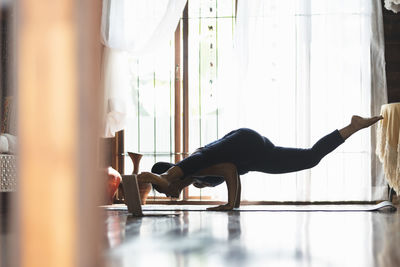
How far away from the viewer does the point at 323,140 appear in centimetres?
344

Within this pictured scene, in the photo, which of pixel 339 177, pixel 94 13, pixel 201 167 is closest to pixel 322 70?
pixel 339 177

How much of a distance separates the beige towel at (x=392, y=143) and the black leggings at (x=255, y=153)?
1.23m

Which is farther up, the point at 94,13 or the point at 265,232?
the point at 94,13

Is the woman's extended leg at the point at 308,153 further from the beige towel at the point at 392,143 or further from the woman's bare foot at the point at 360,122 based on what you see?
the beige towel at the point at 392,143

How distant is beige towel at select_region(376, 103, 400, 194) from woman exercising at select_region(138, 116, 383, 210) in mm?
1153

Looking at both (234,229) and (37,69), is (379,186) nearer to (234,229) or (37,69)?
(234,229)

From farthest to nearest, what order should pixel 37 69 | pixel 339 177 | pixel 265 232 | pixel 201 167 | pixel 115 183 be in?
pixel 339 177
pixel 115 183
pixel 201 167
pixel 265 232
pixel 37 69

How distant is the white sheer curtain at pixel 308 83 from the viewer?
527 centimetres

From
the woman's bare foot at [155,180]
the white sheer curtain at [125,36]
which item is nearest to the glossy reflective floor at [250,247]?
the woman's bare foot at [155,180]

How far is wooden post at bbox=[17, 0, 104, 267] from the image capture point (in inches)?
14.8

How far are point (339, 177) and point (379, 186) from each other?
1.02ft

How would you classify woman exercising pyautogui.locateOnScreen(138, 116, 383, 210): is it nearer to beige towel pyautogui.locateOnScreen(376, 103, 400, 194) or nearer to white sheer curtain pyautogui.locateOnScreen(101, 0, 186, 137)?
beige towel pyautogui.locateOnScreen(376, 103, 400, 194)

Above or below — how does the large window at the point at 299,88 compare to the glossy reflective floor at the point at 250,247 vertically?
above

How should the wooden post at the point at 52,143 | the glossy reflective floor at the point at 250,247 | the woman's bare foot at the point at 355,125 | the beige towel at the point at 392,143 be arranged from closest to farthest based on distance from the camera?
the wooden post at the point at 52,143 → the glossy reflective floor at the point at 250,247 → the woman's bare foot at the point at 355,125 → the beige towel at the point at 392,143
